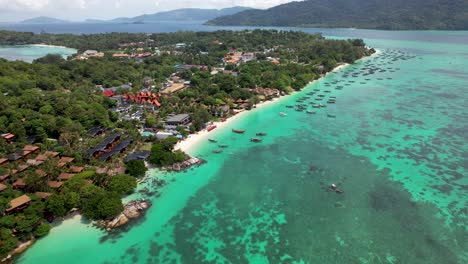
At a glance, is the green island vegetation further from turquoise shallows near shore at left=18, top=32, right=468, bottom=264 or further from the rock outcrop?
turquoise shallows near shore at left=18, top=32, right=468, bottom=264

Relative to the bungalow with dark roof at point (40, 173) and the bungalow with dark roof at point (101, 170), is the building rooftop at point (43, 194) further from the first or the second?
the bungalow with dark roof at point (101, 170)

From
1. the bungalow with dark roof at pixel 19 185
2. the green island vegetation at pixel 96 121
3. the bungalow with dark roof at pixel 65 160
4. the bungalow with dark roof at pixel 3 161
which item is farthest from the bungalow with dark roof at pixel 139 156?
the bungalow with dark roof at pixel 3 161

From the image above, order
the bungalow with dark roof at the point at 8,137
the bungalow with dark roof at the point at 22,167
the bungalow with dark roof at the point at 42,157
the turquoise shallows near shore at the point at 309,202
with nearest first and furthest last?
the turquoise shallows near shore at the point at 309,202
the bungalow with dark roof at the point at 22,167
the bungalow with dark roof at the point at 42,157
the bungalow with dark roof at the point at 8,137

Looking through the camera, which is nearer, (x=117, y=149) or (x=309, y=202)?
(x=309, y=202)

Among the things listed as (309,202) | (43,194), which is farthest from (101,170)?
(309,202)

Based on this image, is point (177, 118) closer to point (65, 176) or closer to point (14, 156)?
point (65, 176)

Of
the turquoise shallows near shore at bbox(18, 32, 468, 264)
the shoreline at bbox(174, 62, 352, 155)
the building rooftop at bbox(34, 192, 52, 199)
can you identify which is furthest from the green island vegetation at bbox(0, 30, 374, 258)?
the turquoise shallows near shore at bbox(18, 32, 468, 264)

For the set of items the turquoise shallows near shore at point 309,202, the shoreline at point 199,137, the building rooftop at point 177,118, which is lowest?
the turquoise shallows near shore at point 309,202
